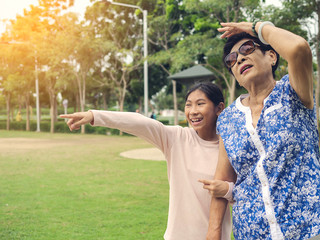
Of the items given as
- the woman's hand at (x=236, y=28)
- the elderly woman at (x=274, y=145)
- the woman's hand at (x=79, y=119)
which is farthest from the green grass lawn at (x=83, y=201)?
the woman's hand at (x=236, y=28)

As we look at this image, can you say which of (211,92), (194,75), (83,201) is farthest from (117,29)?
(211,92)

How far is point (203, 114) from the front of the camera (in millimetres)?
2154

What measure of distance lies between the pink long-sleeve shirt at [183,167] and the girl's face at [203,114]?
2.3 inches

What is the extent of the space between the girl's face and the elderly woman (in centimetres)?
33

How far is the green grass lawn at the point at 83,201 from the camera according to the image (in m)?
5.23

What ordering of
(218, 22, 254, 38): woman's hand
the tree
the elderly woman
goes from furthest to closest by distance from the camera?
the tree, (218, 22, 254, 38): woman's hand, the elderly woman

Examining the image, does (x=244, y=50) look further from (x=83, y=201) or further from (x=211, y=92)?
(x=83, y=201)

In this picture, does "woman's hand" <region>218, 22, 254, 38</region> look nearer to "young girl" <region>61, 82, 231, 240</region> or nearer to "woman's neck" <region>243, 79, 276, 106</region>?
"woman's neck" <region>243, 79, 276, 106</region>

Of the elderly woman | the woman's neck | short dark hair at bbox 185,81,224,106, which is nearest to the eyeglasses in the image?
the elderly woman

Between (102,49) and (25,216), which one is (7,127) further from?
(25,216)

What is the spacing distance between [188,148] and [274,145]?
25.3 inches

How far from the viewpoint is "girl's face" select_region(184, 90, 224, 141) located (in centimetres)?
216

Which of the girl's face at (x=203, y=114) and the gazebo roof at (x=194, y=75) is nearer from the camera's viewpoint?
the girl's face at (x=203, y=114)

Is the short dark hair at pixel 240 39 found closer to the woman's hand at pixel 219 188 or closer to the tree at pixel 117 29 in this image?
the woman's hand at pixel 219 188
